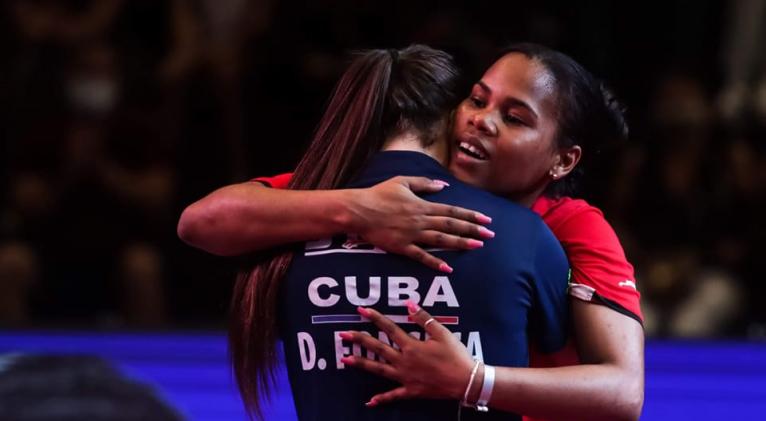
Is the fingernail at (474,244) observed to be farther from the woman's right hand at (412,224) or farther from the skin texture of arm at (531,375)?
the skin texture of arm at (531,375)

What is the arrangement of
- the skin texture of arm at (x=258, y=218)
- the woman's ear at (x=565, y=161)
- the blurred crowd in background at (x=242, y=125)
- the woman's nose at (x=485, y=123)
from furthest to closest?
the blurred crowd in background at (x=242, y=125)
the woman's ear at (x=565, y=161)
the woman's nose at (x=485, y=123)
the skin texture of arm at (x=258, y=218)

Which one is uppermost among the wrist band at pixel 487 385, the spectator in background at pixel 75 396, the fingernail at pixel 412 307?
the fingernail at pixel 412 307

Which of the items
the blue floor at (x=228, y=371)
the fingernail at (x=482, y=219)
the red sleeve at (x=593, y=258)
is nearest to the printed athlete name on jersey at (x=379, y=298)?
the fingernail at (x=482, y=219)

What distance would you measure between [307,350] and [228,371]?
2183 millimetres

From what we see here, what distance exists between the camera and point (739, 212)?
17.7 ft

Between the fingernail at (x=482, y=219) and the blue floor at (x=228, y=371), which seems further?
the blue floor at (x=228, y=371)

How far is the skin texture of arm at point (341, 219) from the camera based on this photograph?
209cm

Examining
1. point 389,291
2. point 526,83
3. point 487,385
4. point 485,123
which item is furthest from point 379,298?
point 526,83

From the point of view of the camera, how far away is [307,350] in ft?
7.15

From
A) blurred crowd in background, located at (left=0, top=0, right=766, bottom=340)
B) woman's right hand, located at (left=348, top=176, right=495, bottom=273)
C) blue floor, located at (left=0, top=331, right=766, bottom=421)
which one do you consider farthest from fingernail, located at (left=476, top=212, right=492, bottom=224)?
blurred crowd in background, located at (left=0, top=0, right=766, bottom=340)

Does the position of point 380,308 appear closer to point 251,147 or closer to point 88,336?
point 88,336

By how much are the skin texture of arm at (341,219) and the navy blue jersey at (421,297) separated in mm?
29

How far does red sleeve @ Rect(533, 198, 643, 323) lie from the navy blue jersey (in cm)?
5

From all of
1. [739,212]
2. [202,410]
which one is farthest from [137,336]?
[739,212]
